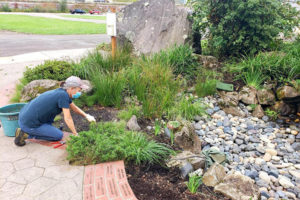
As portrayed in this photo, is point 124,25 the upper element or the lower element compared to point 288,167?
upper

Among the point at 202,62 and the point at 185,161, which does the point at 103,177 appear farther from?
the point at 202,62

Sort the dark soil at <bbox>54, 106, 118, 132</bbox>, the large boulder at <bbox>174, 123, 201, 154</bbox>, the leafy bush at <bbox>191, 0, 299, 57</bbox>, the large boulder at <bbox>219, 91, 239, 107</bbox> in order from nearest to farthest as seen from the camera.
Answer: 1. the large boulder at <bbox>174, 123, 201, 154</bbox>
2. the dark soil at <bbox>54, 106, 118, 132</bbox>
3. the large boulder at <bbox>219, 91, 239, 107</bbox>
4. the leafy bush at <bbox>191, 0, 299, 57</bbox>

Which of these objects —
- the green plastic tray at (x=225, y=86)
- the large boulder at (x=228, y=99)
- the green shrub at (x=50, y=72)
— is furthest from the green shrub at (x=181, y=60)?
the green shrub at (x=50, y=72)

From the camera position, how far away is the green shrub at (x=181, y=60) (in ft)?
18.4

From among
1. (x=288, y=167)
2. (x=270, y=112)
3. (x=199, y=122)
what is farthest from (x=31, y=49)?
(x=288, y=167)

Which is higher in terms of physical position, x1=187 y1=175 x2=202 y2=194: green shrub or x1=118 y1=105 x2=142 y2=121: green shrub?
x1=118 y1=105 x2=142 y2=121: green shrub

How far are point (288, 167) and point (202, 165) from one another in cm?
130

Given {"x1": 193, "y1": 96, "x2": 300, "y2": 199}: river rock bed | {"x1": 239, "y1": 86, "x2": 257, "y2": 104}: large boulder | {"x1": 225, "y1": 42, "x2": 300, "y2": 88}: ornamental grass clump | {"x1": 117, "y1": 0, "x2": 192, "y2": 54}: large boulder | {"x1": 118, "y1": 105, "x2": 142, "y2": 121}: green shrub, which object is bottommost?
{"x1": 193, "y1": 96, "x2": 300, "y2": 199}: river rock bed

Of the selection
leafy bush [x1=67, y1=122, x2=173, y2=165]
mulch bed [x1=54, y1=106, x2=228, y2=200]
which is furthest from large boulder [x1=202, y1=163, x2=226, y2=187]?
leafy bush [x1=67, y1=122, x2=173, y2=165]

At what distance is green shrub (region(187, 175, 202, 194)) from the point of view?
274 cm

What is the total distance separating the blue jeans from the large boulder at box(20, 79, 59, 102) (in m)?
1.38

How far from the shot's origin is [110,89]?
461 cm

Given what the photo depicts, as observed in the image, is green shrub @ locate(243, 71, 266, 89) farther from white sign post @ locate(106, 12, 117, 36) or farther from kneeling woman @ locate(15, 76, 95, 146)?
kneeling woman @ locate(15, 76, 95, 146)

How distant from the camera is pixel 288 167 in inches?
140
